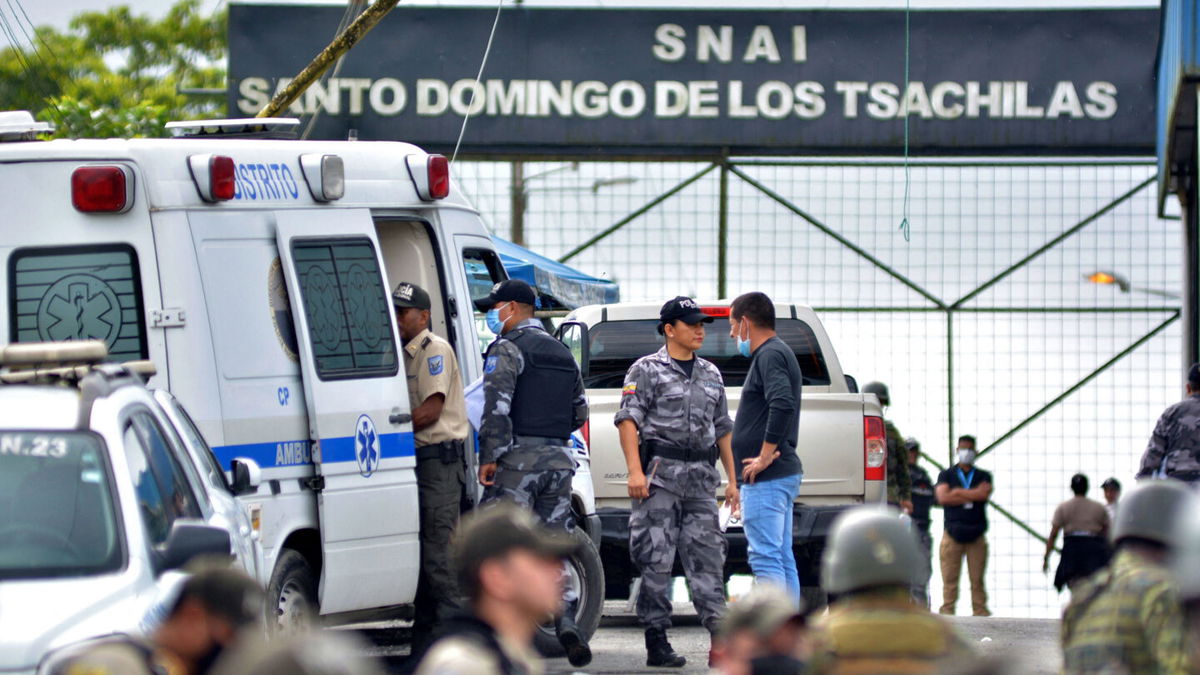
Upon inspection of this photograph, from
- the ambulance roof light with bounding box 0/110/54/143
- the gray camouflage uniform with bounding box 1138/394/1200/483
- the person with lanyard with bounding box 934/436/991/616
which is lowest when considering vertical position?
the person with lanyard with bounding box 934/436/991/616

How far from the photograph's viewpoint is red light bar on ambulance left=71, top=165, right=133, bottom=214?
310 inches

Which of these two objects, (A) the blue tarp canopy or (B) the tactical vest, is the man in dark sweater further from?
(A) the blue tarp canopy

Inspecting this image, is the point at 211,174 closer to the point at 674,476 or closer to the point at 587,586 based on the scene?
the point at 674,476

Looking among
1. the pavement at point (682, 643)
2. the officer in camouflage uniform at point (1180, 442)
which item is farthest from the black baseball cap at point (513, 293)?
the officer in camouflage uniform at point (1180, 442)

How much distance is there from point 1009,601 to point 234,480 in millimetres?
11034

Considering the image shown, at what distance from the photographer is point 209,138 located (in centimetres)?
873

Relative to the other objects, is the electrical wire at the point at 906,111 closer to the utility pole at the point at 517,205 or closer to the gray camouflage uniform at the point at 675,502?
the utility pole at the point at 517,205

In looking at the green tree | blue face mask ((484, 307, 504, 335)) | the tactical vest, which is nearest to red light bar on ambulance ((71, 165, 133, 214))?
the tactical vest

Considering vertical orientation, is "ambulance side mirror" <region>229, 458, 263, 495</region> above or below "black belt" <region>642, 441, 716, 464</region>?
above

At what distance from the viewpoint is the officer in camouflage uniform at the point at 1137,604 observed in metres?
→ 4.39

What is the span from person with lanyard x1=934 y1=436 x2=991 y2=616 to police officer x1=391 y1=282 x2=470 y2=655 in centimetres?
849

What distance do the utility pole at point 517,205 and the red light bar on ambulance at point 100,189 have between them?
984 cm

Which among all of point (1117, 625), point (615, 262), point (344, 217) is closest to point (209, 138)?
point (344, 217)

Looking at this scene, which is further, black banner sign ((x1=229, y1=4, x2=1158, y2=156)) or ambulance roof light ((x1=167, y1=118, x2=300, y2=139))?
black banner sign ((x1=229, y1=4, x2=1158, y2=156))
